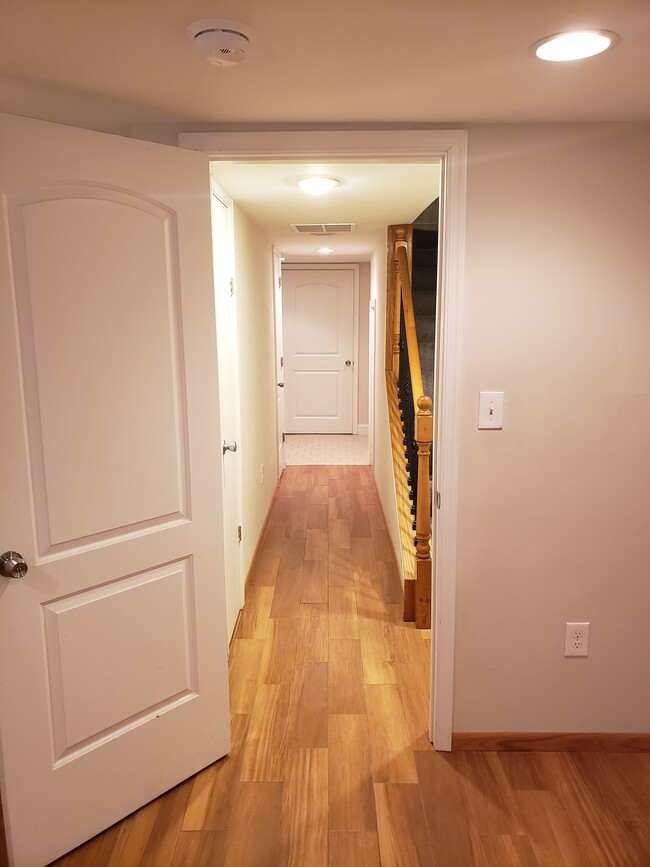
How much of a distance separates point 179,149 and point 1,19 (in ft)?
2.15

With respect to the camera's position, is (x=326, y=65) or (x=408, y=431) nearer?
(x=326, y=65)

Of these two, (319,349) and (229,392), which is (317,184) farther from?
(319,349)

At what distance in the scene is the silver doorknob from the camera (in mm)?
1568

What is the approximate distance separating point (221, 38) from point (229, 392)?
193cm

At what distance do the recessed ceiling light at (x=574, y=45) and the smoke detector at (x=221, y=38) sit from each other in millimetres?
613

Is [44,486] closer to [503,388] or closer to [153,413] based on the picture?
[153,413]

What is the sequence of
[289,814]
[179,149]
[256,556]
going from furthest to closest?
[256,556]
[289,814]
[179,149]

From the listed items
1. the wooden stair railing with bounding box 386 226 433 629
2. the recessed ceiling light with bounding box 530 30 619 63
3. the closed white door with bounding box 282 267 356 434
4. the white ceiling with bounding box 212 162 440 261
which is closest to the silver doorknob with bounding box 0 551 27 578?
the white ceiling with bounding box 212 162 440 261

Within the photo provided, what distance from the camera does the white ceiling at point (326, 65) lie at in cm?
118

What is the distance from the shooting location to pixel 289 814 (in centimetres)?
196

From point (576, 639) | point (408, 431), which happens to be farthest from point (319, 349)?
point (576, 639)

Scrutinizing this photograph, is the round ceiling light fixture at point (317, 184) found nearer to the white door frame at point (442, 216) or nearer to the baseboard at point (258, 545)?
the white door frame at point (442, 216)

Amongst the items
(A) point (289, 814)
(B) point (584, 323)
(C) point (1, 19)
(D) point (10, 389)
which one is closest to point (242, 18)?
(C) point (1, 19)

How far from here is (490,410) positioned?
2059 mm
